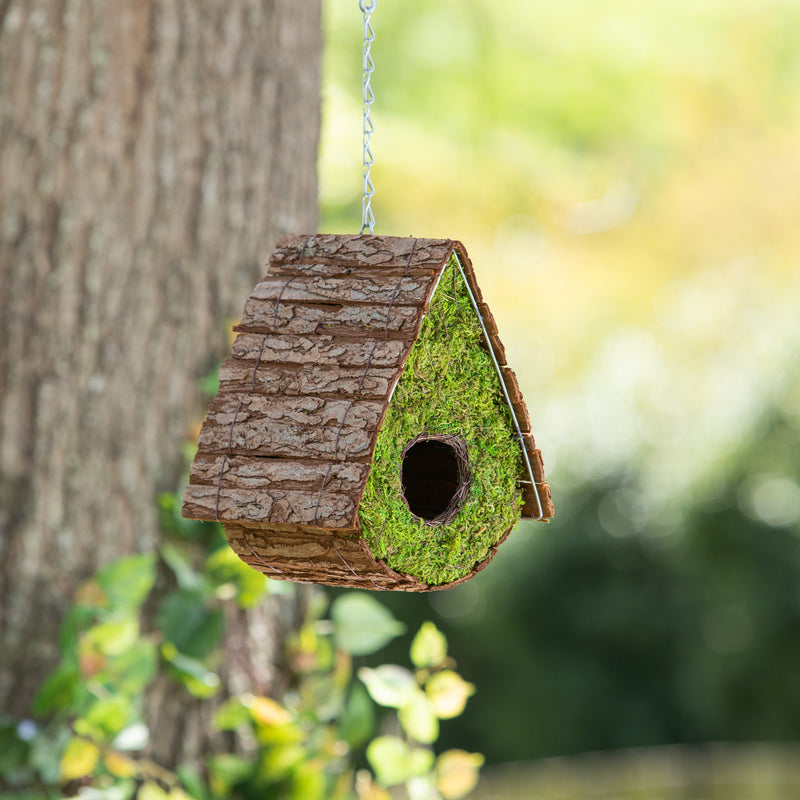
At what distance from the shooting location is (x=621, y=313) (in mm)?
6938

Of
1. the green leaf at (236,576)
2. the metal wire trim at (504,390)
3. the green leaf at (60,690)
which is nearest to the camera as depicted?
the metal wire trim at (504,390)

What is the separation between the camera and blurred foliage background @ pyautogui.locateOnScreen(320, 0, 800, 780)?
499cm

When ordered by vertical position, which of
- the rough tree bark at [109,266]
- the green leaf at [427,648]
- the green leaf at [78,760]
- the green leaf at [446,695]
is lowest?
the green leaf at [78,760]

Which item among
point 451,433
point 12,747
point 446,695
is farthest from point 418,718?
point 451,433

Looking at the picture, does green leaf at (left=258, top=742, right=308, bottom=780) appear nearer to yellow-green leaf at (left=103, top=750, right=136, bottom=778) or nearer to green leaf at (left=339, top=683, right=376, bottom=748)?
green leaf at (left=339, top=683, right=376, bottom=748)

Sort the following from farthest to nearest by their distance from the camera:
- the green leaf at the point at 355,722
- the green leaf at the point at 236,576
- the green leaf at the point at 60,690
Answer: the green leaf at the point at 355,722, the green leaf at the point at 236,576, the green leaf at the point at 60,690

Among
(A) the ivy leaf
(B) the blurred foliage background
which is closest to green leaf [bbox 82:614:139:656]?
(A) the ivy leaf

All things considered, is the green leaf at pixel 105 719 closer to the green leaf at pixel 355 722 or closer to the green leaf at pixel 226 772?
the green leaf at pixel 226 772

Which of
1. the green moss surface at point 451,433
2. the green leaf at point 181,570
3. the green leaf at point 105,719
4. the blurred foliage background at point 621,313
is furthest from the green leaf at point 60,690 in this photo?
the blurred foliage background at point 621,313

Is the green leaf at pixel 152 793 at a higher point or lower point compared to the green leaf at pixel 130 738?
lower

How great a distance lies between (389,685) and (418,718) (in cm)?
11

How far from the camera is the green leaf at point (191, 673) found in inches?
85.5

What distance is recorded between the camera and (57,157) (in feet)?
7.16

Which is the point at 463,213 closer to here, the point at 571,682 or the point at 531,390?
the point at 531,390
